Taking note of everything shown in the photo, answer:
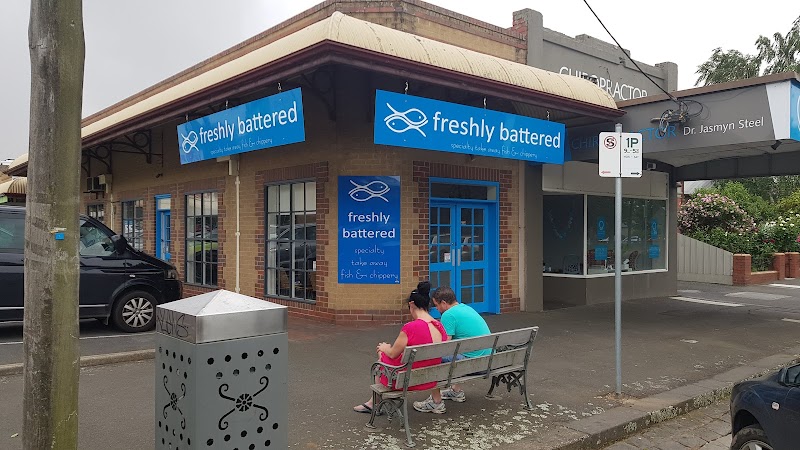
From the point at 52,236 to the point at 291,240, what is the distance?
7571mm

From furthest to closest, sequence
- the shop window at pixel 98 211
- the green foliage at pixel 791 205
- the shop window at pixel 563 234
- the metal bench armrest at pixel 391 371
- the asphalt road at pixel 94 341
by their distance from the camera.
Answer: the green foliage at pixel 791 205, the shop window at pixel 98 211, the shop window at pixel 563 234, the asphalt road at pixel 94 341, the metal bench armrest at pixel 391 371

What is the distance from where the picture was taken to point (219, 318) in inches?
114

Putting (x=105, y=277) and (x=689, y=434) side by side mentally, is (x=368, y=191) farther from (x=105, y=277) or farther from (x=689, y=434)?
(x=689, y=434)

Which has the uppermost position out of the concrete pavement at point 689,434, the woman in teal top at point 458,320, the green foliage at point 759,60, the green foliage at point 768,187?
the green foliage at point 759,60

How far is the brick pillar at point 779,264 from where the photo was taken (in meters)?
20.0

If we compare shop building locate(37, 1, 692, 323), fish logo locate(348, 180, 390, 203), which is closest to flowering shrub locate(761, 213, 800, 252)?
shop building locate(37, 1, 692, 323)

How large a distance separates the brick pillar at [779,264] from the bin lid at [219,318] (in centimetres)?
2126

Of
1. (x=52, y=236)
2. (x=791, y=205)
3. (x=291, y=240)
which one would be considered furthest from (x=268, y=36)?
(x=791, y=205)

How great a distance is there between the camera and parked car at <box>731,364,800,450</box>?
12.1ft

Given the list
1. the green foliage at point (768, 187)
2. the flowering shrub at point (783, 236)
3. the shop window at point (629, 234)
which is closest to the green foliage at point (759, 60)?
the green foliage at point (768, 187)

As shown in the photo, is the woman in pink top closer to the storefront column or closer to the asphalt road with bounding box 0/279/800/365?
the asphalt road with bounding box 0/279/800/365

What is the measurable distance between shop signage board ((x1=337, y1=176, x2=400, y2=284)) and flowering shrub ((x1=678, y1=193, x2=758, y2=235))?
15957 mm

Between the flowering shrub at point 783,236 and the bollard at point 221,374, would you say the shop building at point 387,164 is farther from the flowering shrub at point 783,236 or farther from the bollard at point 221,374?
the flowering shrub at point 783,236

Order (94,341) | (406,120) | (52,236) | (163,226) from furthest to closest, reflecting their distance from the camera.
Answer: (163,226) < (94,341) < (406,120) < (52,236)
